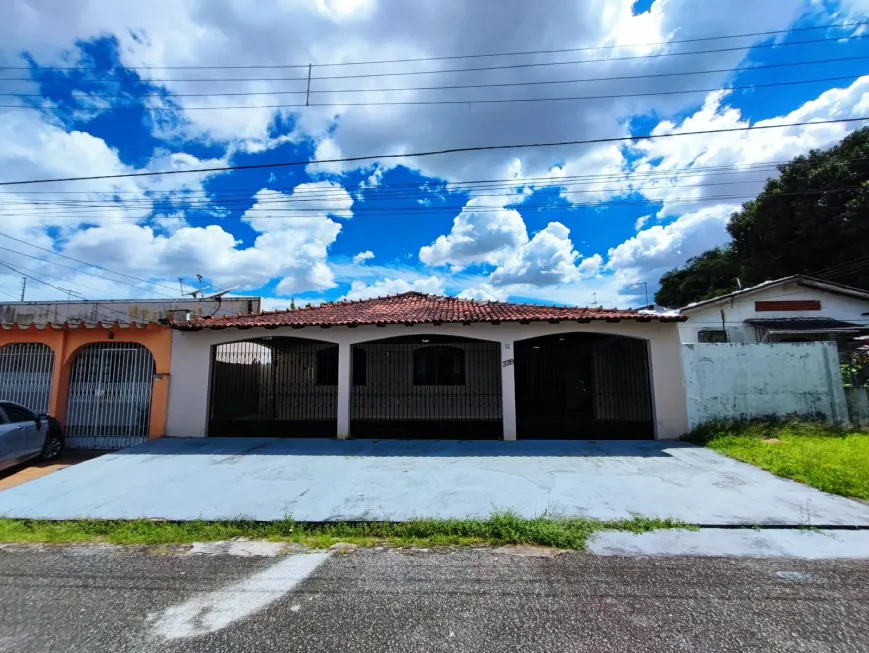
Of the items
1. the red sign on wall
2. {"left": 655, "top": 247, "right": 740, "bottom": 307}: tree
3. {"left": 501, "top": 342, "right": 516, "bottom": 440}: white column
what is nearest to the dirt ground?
{"left": 501, "top": 342, "right": 516, "bottom": 440}: white column

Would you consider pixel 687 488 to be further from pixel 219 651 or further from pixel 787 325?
pixel 787 325

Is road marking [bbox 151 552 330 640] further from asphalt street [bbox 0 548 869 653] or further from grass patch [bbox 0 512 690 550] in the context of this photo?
grass patch [bbox 0 512 690 550]

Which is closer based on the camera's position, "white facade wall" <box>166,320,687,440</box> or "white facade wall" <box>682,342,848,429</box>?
"white facade wall" <box>682,342,848,429</box>

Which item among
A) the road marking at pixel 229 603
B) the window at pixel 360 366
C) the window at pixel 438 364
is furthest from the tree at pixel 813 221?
the road marking at pixel 229 603

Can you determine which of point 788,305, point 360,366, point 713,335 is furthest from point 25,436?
point 788,305

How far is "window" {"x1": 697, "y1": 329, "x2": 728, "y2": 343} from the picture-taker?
16.0 metres

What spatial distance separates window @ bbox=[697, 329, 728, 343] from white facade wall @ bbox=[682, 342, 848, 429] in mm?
6307

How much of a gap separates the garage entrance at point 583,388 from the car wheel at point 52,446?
10.1 metres

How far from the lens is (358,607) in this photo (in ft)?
10.6

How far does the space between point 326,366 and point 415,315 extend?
17.6ft

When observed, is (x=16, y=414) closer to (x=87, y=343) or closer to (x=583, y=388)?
(x=87, y=343)

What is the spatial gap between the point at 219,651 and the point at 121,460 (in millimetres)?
7048

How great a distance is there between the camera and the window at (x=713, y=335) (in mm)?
16016

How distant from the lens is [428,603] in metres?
3.26
